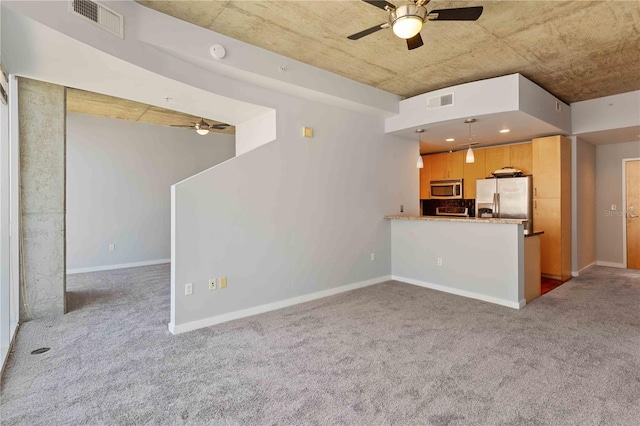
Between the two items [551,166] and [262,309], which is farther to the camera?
[551,166]

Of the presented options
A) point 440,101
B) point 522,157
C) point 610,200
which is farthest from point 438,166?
point 610,200

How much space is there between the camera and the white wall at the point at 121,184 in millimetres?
5930

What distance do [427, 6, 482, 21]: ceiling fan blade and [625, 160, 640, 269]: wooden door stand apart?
5.97 metres

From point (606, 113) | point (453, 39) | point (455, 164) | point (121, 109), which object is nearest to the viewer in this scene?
point (453, 39)

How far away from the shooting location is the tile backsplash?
7160mm

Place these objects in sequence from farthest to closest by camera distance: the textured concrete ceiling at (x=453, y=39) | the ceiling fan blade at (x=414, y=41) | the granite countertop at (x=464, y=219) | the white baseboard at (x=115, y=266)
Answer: the white baseboard at (x=115, y=266) < the granite countertop at (x=464, y=219) < the textured concrete ceiling at (x=453, y=39) < the ceiling fan blade at (x=414, y=41)

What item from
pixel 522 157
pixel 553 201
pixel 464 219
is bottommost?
pixel 464 219

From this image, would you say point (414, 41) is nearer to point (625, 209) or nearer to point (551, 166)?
point (551, 166)

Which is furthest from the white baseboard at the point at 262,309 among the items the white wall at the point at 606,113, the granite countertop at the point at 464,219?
the white wall at the point at 606,113

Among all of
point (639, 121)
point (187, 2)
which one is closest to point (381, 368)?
point (187, 2)

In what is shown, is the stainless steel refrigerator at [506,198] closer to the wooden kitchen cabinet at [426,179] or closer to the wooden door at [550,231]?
the wooden door at [550,231]

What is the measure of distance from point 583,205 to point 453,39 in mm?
4653

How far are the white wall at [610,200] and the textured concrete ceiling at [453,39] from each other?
2.19 meters

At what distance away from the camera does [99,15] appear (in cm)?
252
